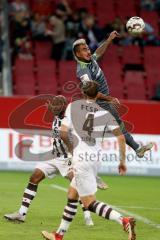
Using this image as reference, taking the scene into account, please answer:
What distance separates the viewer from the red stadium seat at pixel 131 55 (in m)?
26.0

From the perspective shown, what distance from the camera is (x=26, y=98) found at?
68.3 feet

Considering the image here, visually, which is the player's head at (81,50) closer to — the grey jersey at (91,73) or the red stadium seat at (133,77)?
the grey jersey at (91,73)

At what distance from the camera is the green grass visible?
480 inches

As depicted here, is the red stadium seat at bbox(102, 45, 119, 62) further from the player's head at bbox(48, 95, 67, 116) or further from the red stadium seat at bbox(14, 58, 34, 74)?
the player's head at bbox(48, 95, 67, 116)

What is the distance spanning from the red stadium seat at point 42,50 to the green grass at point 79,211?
559cm

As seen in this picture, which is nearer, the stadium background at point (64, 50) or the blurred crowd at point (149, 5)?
the stadium background at point (64, 50)

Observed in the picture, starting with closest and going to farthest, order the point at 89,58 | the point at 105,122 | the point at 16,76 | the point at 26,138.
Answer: the point at 105,122 < the point at 89,58 < the point at 26,138 < the point at 16,76

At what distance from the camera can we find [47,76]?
971 inches

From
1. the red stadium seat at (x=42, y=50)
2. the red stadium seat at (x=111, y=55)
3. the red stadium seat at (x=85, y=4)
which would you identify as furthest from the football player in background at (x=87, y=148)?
the red stadium seat at (x=85, y=4)

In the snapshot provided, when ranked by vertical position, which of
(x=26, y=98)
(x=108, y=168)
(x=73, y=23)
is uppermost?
(x=73, y=23)

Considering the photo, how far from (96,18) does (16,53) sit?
140 inches

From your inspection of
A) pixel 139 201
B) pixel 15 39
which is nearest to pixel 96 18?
pixel 15 39

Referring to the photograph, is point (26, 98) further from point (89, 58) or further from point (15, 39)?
point (89, 58)

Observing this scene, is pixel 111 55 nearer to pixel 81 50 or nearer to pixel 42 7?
pixel 42 7
